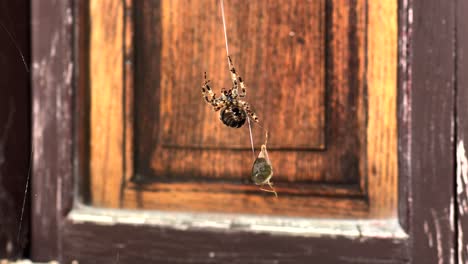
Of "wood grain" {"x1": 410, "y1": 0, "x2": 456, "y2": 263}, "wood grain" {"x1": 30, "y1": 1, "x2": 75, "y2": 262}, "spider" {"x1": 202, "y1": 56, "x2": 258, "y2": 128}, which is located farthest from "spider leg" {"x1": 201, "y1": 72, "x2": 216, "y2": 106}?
"wood grain" {"x1": 410, "y1": 0, "x2": 456, "y2": 263}

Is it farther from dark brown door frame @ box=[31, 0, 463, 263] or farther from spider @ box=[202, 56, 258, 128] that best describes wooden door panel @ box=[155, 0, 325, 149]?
dark brown door frame @ box=[31, 0, 463, 263]

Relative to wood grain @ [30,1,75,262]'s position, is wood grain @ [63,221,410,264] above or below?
below

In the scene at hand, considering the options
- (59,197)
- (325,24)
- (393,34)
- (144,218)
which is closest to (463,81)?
(393,34)

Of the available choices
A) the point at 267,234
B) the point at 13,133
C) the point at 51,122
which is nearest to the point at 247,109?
the point at 267,234

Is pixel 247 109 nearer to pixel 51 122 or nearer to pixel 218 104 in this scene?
pixel 218 104

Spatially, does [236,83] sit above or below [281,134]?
above

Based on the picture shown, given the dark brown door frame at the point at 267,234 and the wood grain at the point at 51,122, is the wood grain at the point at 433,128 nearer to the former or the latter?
the dark brown door frame at the point at 267,234
